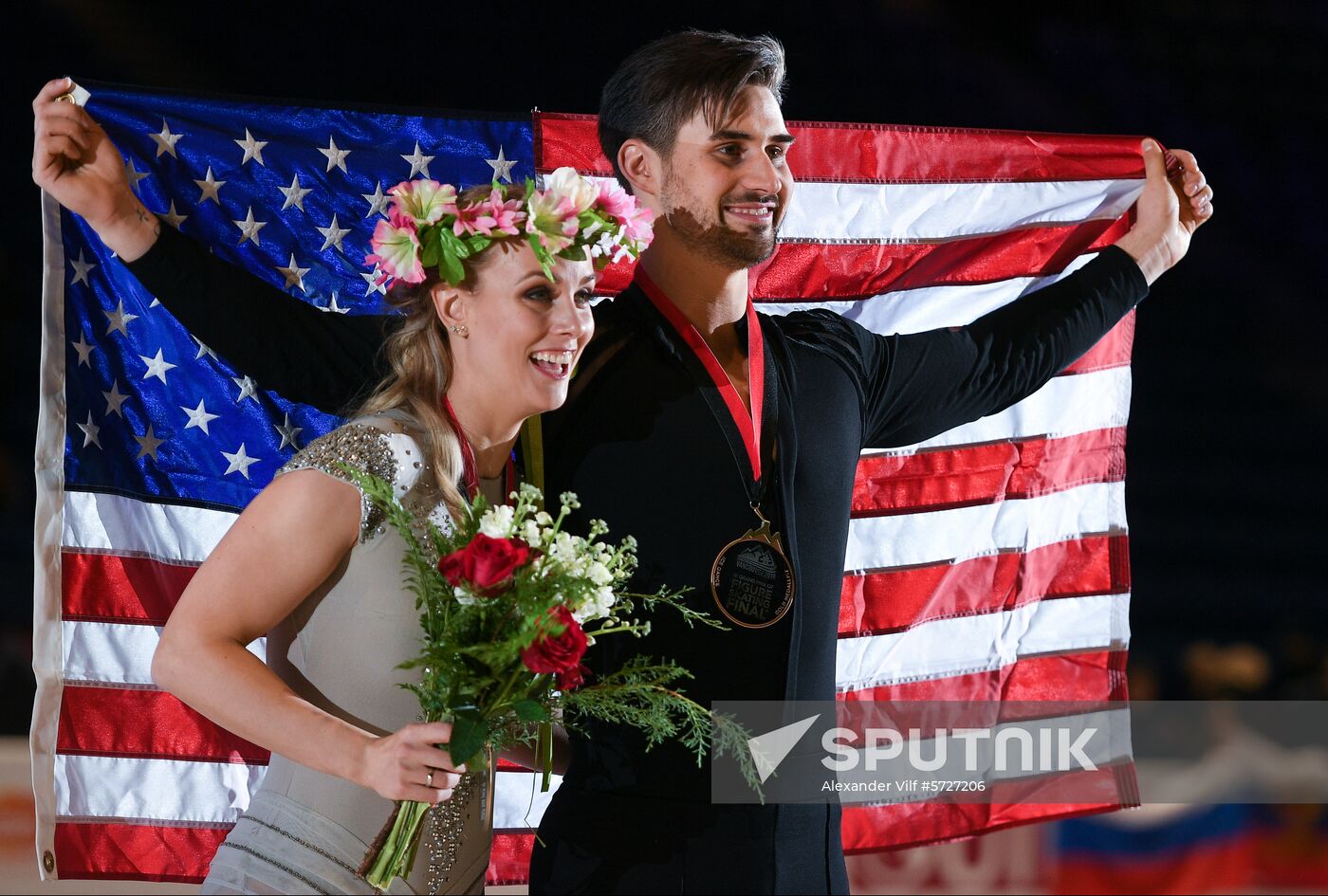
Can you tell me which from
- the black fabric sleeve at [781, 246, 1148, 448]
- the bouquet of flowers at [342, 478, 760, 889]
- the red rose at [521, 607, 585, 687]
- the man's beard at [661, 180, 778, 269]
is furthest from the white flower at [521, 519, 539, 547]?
the black fabric sleeve at [781, 246, 1148, 448]

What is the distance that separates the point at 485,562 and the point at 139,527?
1.46 meters

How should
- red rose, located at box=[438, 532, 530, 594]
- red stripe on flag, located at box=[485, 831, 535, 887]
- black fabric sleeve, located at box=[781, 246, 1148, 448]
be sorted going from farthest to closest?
red stripe on flag, located at box=[485, 831, 535, 887] < black fabric sleeve, located at box=[781, 246, 1148, 448] < red rose, located at box=[438, 532, 530, 594]

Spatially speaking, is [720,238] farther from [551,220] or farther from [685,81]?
[551,220]

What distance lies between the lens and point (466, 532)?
2.16 m

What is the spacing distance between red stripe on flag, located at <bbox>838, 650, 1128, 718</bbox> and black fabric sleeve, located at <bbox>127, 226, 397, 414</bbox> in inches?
62.6

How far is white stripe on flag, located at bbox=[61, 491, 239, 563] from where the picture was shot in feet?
10.2

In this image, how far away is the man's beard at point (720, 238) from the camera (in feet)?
8.89

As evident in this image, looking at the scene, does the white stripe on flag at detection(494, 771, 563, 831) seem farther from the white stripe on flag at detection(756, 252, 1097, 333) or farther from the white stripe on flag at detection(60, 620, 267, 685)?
the white stripe on flag at detection(756, 252, 1097, 333)

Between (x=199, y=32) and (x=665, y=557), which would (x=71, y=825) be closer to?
(x=665, y=557)

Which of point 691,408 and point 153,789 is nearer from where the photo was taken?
point 691,408

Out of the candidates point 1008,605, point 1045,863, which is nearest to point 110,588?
point 1008,605

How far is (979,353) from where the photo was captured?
121 inches

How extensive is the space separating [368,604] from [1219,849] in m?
3.72
